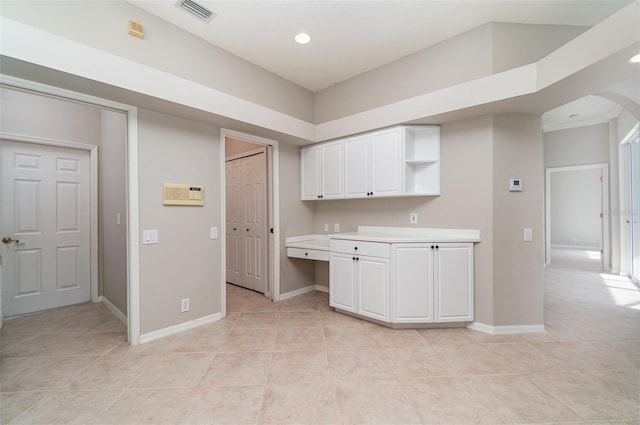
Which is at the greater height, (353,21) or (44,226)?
(353,21)

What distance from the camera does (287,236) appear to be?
411cm

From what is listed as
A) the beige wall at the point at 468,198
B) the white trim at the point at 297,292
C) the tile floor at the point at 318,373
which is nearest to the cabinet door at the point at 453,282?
the beige wall at the point at 468,198

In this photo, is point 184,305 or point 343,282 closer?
point 184,305

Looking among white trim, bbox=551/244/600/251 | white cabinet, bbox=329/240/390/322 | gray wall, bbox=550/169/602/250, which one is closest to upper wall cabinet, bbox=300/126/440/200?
white cabinet, bbox=329/240/390/322

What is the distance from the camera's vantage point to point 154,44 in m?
2.50

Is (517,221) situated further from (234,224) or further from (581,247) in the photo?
(581,247)

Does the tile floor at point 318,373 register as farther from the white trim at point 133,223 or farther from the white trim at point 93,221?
the white trim at point 93,221

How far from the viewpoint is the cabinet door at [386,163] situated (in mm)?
3266

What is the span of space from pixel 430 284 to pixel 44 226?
4.82 metres

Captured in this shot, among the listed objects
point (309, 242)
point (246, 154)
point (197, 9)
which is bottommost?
point (309, 242)

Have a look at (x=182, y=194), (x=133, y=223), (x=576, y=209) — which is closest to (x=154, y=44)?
(x=182, y=194)

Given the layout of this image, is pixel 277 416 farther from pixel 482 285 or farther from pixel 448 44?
pixel 448 44

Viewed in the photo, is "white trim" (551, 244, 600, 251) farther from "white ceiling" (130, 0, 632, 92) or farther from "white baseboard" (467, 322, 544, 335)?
"white ceiling" (130, 0, 632, 92)

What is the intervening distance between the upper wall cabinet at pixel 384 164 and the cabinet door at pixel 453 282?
73cm
